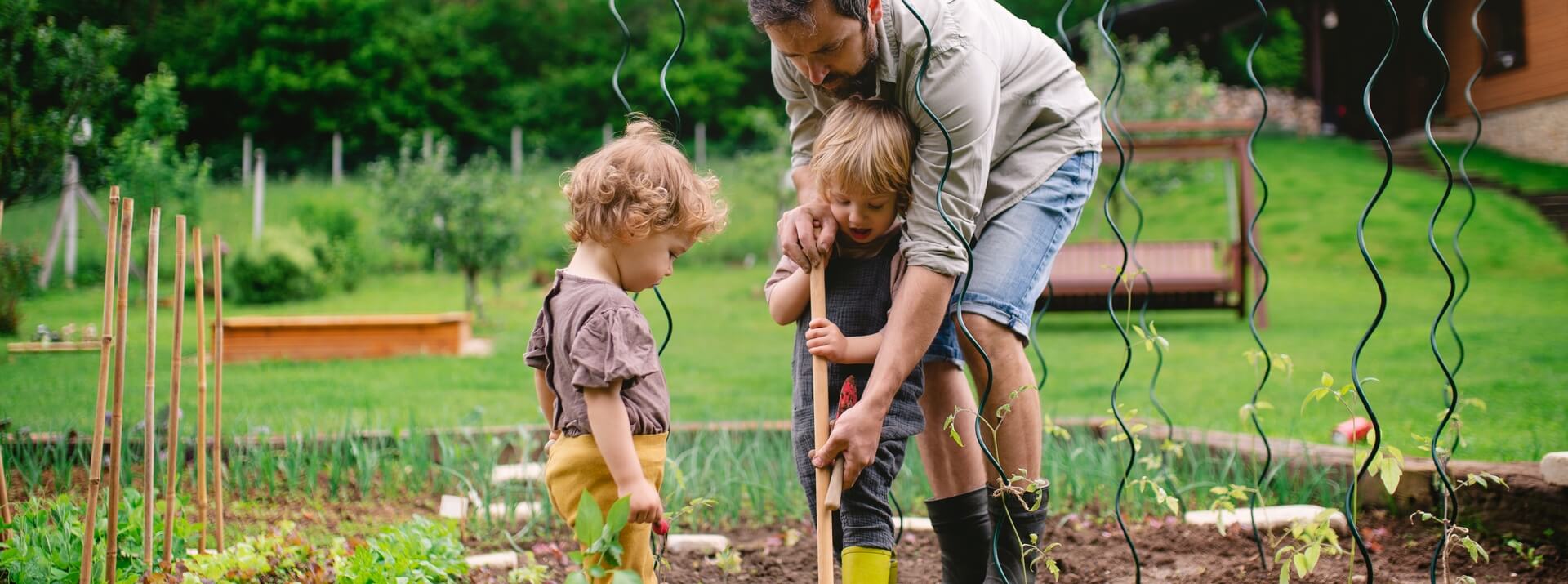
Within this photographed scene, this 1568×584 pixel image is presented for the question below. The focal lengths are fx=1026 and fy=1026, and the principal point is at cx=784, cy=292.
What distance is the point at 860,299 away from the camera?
6.43 feet

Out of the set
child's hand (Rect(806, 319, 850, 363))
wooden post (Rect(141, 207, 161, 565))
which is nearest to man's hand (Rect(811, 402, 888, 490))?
child's hand (Rect(806, 319, 850, 363))

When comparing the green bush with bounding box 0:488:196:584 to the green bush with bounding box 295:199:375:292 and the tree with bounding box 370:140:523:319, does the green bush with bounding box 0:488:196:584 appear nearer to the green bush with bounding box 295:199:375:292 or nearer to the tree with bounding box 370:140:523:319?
the tree with bounding box 370:140:523:319

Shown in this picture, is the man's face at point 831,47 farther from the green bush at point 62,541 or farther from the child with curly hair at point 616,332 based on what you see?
the green bush at point 62,541

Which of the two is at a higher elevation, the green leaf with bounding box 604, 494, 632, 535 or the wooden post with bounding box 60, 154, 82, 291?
the wooden post with bounding box 60, 154, 82, 291

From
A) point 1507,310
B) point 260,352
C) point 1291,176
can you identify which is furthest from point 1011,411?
point 1291,176

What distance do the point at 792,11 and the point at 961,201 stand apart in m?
0.43

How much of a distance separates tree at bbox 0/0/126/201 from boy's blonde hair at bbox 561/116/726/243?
3088 mm

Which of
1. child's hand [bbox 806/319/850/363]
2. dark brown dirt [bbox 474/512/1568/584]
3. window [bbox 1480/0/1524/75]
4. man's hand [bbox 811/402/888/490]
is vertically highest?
window [bbox 1480/0/1524/75]

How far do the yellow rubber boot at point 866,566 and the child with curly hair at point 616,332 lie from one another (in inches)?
14.3

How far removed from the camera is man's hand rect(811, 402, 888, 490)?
1.74m

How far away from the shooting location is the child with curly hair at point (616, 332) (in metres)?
1.65

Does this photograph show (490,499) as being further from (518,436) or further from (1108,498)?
(1108,498)

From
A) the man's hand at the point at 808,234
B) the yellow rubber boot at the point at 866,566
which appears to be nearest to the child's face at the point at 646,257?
the man's hand at the point at 808,234

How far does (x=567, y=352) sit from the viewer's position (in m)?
1.75
